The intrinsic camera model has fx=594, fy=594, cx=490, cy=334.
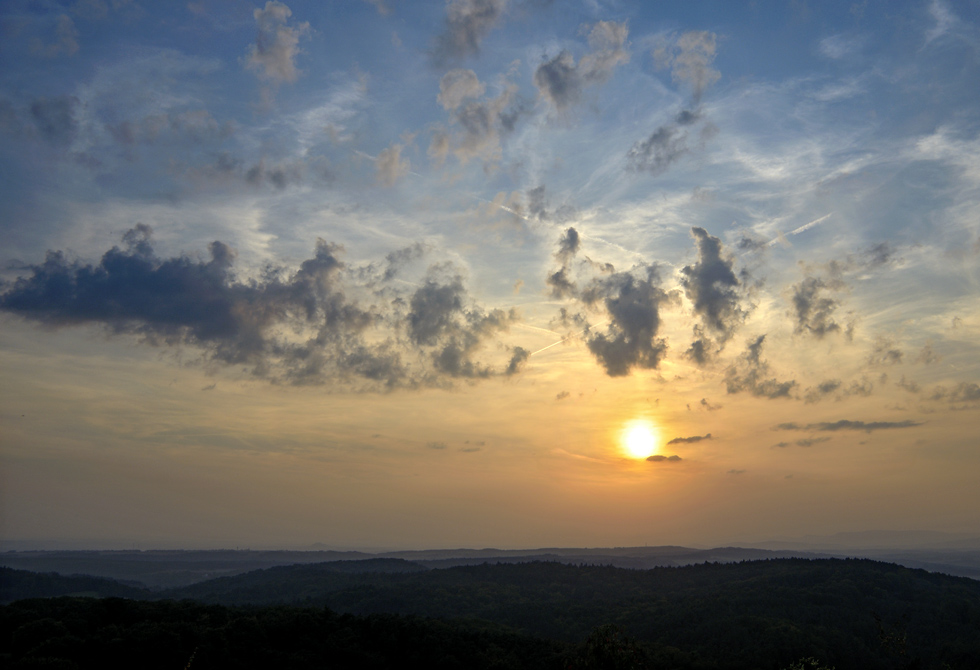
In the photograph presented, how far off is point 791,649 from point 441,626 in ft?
356

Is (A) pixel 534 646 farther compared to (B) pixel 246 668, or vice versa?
(A) pixel 534 646

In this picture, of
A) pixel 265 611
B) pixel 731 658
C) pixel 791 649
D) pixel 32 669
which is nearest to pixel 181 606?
pixel 265 611

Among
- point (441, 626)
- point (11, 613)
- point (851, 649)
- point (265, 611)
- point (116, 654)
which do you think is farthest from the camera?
point (851, 649)

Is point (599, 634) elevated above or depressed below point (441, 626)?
above

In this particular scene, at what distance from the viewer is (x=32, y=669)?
268 ft

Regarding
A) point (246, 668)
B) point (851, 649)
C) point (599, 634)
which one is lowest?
point (851, 649)

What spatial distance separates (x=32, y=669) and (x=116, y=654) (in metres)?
17.6

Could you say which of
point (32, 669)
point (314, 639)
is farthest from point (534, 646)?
point (32, 669)

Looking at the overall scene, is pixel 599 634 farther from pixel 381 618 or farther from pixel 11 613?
pixel 11 613

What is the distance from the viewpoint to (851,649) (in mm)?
199875

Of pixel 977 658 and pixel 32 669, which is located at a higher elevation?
pixel 32 669

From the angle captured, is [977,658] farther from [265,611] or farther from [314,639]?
[265,611]

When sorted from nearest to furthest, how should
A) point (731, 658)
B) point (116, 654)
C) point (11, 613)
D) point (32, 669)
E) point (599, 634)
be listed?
point (599, 634)
point (32, 669)
point (116, 654)
point (11, 613)
point (731, 658)

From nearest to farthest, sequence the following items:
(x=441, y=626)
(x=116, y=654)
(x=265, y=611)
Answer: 1. (x=116, y=654)
2. (x=265, y=611)
3. (x=441, y=626)
